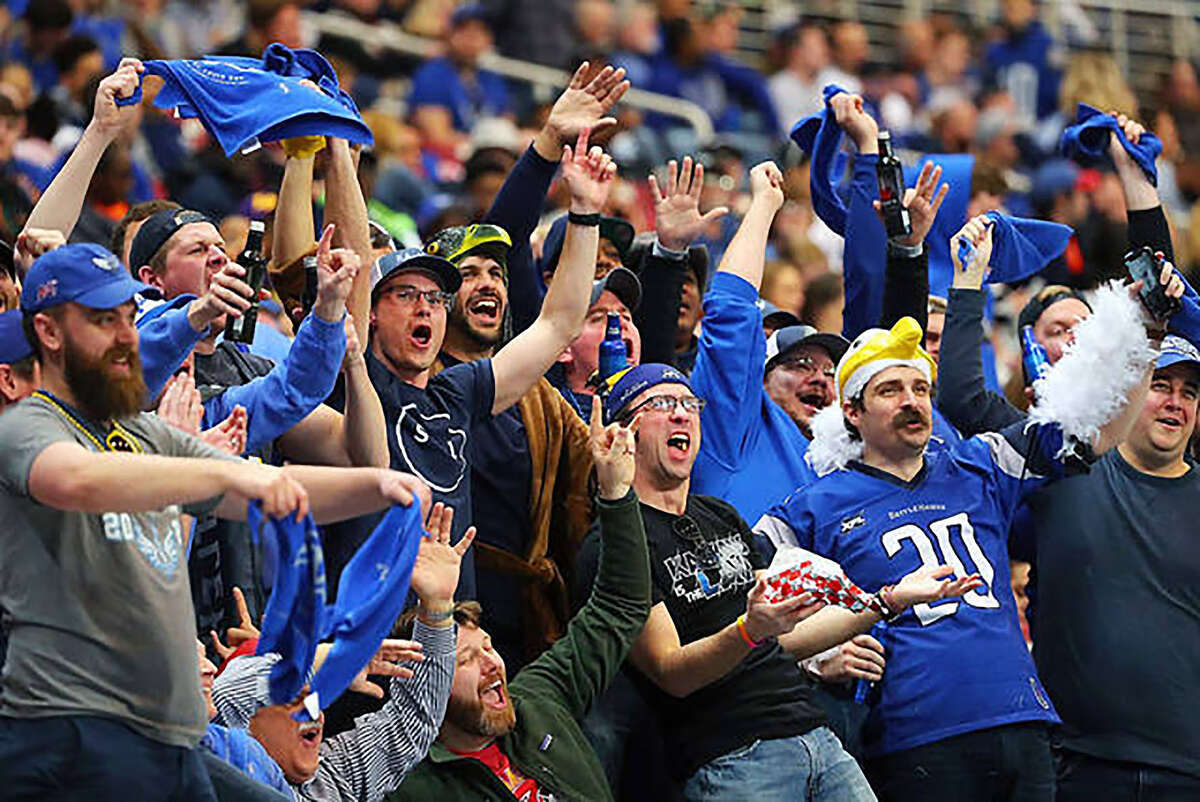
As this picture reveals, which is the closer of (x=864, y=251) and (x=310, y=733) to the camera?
(x=310, y=733)

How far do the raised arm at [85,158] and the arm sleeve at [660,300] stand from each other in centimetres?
197

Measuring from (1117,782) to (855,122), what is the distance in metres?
2.49

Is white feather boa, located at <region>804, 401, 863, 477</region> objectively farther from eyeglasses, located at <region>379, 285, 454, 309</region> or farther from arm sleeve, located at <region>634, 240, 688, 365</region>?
eyeglasses, located at <region>379, 285, 454, 309</region>

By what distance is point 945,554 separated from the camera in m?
6.43

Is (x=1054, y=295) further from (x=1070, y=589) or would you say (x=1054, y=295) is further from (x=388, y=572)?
(x=388, y=572)

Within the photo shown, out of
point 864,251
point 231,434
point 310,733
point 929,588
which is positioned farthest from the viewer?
point 864,251

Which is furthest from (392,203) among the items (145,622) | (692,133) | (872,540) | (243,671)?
(145,622)

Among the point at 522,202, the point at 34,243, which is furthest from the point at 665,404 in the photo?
the point at 34,243

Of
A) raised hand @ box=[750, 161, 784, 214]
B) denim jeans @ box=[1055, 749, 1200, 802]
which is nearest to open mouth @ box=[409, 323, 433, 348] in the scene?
raised hand @ box=[750, 161, 784, 214]

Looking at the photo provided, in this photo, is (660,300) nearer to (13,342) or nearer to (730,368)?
(730,368)

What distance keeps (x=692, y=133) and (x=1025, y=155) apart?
316 cm

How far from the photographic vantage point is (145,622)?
177 inches

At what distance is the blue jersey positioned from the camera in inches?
248

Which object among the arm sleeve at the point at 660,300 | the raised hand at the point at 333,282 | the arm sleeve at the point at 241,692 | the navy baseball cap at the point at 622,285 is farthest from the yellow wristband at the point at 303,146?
the arm sleeve at the point at 241,692
